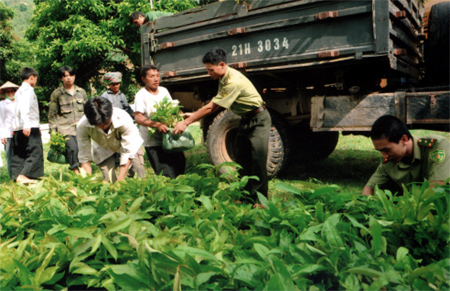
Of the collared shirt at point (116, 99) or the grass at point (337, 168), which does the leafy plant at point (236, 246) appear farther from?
the collared shirt at point (116, 99)

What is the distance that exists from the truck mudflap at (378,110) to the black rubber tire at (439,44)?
1180mm

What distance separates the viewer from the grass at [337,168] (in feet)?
17.1

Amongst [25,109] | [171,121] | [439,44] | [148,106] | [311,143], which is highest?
[439,44]

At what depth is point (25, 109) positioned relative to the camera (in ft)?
17.5

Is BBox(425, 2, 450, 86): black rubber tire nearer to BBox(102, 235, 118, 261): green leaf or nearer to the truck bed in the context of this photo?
the truck bed

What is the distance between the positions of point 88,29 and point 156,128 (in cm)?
1066

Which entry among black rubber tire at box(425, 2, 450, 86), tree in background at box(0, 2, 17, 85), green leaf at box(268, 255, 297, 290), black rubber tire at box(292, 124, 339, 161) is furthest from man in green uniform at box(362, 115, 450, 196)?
tree in background at box(0, 2, 17, 85)

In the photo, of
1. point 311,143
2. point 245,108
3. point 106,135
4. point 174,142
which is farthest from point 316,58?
point 106,135

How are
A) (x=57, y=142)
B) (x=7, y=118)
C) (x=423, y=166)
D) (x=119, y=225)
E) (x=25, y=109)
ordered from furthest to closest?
(x=7, y=118)
(x=57, y=142)
(x=25, y=109)
(x=423, y=166)
(x=119, y=225)

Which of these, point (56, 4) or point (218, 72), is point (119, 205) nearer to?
point (218, 72)

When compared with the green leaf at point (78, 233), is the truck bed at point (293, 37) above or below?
above

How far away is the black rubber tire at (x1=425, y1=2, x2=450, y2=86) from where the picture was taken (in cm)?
476

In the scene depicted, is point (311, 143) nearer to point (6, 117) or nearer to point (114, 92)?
point (114, 92)

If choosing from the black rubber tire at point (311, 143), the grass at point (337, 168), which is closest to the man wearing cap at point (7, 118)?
the grass at point (337, 168)
